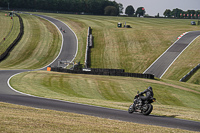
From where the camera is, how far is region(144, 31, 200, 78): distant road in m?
58.4

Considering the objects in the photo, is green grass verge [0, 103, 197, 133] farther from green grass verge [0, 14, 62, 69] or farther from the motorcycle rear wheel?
green grass verge [0, 14, 62, 69]

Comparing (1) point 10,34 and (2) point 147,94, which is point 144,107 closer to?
(2) point 147,94

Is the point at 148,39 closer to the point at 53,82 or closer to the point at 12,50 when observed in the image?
the point at 12,50

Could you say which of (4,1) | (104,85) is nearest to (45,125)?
(104,85)

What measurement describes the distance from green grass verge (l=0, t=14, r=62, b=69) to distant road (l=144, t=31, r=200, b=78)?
2450 cm

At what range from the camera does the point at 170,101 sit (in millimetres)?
33219

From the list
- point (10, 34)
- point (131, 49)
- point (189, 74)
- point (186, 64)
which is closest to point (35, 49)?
point (10, 34)

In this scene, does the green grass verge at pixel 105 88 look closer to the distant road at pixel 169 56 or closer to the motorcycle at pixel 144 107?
the motorcycle at pixel 144 107

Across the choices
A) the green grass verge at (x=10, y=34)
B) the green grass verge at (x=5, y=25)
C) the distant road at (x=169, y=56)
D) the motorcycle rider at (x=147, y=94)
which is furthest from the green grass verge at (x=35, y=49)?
the motorcycle rider at (x=147, y=94)

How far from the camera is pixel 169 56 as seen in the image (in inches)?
2608

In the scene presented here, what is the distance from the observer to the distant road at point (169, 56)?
58400 millimetres

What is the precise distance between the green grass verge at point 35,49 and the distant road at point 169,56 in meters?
24.5

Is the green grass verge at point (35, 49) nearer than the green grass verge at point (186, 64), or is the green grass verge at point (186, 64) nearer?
the green grass verge at point (186, 64)

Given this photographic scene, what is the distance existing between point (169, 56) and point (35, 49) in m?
34.0
